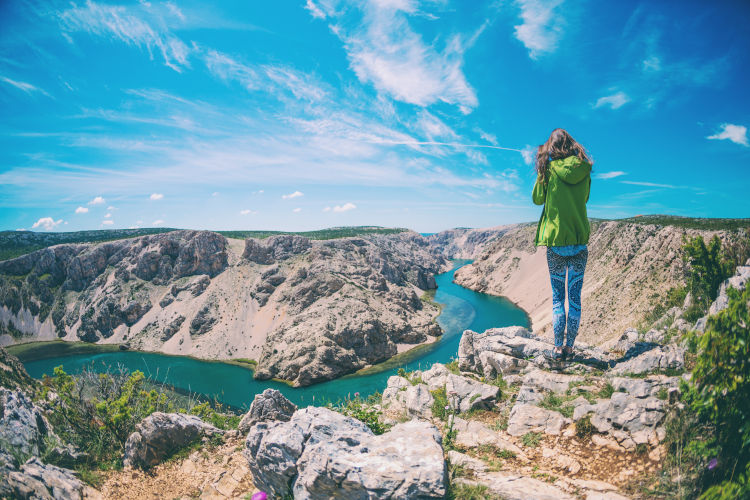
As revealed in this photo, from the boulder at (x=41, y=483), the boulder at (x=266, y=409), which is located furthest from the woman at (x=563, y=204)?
the boulder at (x=41, y=483)

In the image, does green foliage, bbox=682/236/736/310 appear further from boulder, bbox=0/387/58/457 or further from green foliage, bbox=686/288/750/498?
boulder, bbox=0/387/58/457

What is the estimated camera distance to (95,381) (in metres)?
9.66

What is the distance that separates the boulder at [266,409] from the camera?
7301mm

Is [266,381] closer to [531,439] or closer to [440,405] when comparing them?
[440,405]

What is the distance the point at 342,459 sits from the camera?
3822 mm

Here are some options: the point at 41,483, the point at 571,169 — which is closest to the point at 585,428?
the point at 571,169

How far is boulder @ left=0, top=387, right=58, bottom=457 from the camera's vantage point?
5.41 meters

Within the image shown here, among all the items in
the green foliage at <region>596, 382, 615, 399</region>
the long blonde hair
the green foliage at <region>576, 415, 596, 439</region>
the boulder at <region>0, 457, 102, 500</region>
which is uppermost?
the long blonde hair

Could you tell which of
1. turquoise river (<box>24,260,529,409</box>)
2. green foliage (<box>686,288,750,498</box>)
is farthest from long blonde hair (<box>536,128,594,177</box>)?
turquoise river (<box>24,260,529,409</box>)

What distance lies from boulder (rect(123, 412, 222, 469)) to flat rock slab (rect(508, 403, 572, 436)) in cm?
592

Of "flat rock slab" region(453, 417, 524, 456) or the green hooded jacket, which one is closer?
"flat rock slab" region(453, 417, 524, 456)

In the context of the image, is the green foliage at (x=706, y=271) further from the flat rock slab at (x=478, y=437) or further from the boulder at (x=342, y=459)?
the boulder at (x=342, y=459)

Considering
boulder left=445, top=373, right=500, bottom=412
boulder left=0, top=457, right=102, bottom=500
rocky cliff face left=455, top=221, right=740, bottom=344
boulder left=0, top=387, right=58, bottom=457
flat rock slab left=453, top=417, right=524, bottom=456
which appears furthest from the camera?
rocky cliff face left=455, top=221, right=740, bottom=344

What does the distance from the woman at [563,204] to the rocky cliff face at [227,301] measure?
2046 inches
